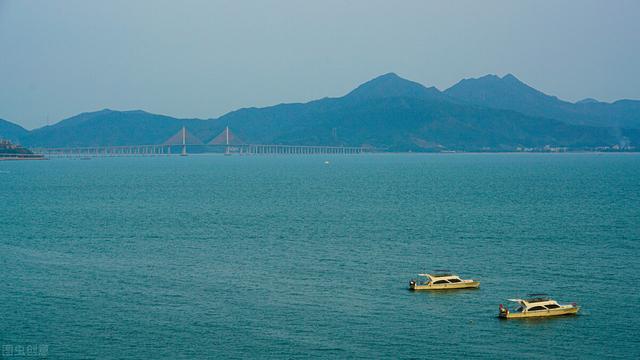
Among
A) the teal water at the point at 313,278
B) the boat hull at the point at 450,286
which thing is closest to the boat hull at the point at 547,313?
the teal water at the point at 313,278

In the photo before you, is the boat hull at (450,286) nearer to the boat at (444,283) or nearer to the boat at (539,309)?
the boat at (444,283)

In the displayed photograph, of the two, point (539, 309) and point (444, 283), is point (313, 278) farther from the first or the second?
point (539, 309)

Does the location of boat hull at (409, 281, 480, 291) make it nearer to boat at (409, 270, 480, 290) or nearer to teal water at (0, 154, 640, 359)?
boat at (409, 270, 480, 290)

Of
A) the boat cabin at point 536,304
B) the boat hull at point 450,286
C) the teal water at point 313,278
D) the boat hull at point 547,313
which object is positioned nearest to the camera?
the teal water at point 313,278

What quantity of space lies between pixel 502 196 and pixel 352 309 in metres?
55.3

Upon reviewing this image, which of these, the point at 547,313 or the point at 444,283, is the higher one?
the point at 444,283

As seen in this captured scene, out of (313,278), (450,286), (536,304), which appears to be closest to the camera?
(536,304)

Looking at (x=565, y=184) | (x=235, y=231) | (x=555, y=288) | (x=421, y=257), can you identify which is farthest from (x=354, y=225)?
(x=565, y=184)

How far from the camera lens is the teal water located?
31.5 metres

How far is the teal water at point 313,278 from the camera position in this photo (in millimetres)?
31469

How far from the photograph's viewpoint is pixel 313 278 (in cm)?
4169

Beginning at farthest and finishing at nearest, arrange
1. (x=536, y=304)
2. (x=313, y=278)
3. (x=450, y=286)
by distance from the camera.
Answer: (x=313, y=278) → (x=450, y=286) → (x=536, y=304)

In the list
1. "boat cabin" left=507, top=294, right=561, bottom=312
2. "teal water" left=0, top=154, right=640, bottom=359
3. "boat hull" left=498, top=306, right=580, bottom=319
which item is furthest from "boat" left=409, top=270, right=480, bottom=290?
"boat hull" left=498, top=306, right=580, bottom=319

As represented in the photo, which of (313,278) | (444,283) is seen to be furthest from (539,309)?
(313,278)
